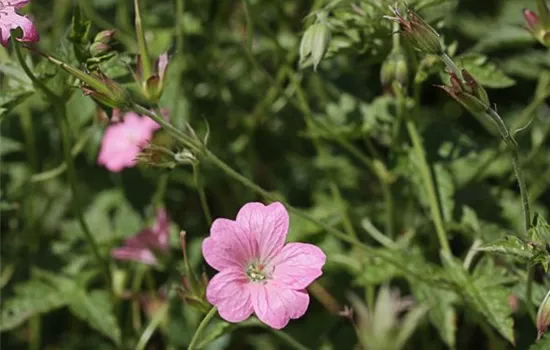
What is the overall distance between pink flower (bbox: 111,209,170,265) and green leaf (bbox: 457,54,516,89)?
0.84 m

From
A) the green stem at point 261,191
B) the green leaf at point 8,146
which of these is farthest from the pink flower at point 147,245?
the green stem at point 261,191

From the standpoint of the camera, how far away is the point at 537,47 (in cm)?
317

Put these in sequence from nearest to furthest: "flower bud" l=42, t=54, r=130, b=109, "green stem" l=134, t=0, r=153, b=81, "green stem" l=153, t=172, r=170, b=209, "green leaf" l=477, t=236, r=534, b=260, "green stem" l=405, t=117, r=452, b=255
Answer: "green leaf" l=477, t=236, r=534, b=260 → "flower bud" l=42, t=54, r=130, b=109 → "green stem" l=134, t=0, r=153, b=81 → "green stem" l=405, t=117, r=452, b=255 → "green stem" l=153, t=172, r=170, b=209

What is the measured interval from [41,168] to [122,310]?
0.47 meters

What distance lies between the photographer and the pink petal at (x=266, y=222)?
60.3 inches

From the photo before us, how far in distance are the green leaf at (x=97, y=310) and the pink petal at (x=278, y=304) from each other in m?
0.68

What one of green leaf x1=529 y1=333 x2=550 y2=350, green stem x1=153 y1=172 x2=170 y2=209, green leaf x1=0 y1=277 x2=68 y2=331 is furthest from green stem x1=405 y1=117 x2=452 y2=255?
green leaf x1=0 y1=277 x2=68 y2=331

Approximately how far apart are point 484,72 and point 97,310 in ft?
3.29

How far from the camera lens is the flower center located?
60.8 inches

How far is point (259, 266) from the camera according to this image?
5.20ft

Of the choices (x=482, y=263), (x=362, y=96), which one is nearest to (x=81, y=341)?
(x=362, y=96)

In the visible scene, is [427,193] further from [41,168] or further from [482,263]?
[41,168]

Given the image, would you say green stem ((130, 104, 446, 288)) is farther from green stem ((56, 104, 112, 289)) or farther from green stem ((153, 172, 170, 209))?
green stem ((153, 172, 170, 209))

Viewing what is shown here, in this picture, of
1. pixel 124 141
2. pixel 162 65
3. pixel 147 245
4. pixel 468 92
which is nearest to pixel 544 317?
pixel 468 92
